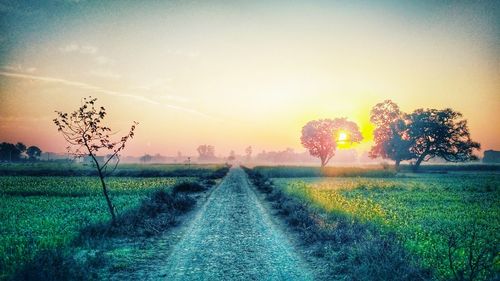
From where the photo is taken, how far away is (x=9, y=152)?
167125 mm

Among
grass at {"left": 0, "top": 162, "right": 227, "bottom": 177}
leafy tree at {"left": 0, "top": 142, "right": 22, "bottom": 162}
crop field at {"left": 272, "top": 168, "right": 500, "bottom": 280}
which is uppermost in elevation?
leafy tree at {"left": 0, "top": 142, "right": 22, "bottom": 162}

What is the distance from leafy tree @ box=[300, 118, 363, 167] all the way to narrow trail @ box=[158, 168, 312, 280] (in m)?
83.9

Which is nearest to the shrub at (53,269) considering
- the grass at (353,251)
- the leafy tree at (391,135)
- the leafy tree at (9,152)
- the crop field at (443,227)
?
the grass at (353,251)

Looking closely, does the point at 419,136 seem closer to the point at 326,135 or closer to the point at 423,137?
the point at 423,137

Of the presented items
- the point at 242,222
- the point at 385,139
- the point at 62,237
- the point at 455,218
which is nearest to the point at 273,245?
the point at 242,222

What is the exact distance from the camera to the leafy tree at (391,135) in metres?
75.6

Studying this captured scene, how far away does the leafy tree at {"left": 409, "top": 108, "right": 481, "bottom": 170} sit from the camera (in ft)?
237

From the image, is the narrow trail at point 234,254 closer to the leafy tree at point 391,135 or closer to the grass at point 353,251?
the grass at point 353,251

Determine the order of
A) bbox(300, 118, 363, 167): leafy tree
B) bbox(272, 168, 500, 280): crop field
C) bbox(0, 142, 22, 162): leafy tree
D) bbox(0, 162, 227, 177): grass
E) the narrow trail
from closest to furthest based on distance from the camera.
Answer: bbox(272, 168, 500, 280): crop field
the narrow trail
bbox(0, 162, 227, 177): grass
bbox(300, 118, 363, 167): leafy tree
bbox(0, 142, 22, 162): leafy tree

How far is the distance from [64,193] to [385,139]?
74652 millimetres

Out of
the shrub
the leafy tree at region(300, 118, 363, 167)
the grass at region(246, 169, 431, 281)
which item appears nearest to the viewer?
the shrub

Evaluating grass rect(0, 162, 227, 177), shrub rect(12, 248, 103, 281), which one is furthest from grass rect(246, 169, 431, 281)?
grass rect(0, 162, 227, 177)

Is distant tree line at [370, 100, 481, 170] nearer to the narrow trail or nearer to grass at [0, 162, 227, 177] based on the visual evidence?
grass at [0, 162, 227, 177]

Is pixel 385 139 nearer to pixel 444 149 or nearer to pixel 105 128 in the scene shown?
pixel 444 149
